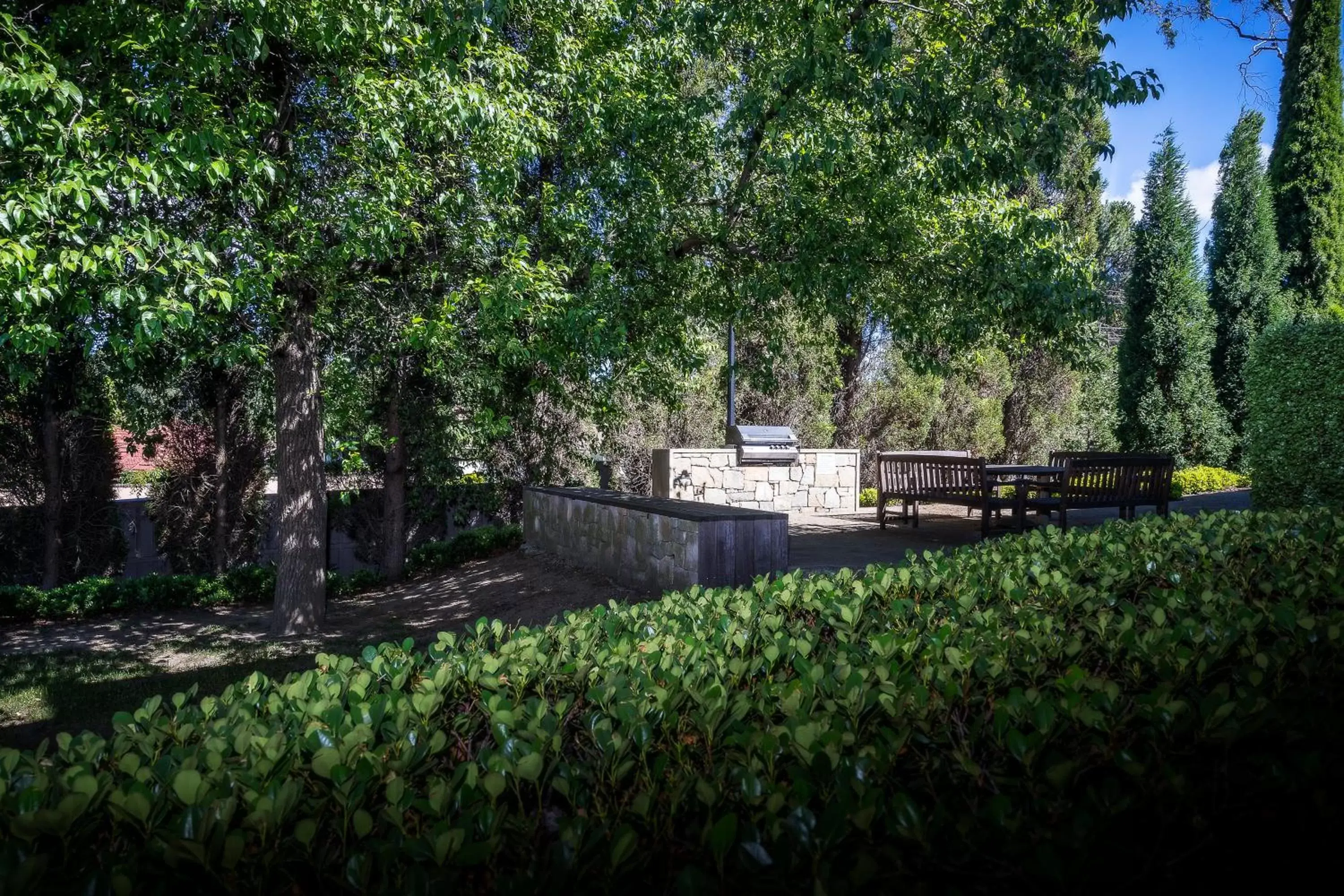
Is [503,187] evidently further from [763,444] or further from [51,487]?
[51,487]

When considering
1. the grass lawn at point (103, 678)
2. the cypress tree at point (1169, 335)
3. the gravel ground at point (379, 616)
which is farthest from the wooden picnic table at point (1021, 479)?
the cypress tree at point (1169, 335)

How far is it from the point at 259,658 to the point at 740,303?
19.5 feet

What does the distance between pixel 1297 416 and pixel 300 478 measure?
9.96 m

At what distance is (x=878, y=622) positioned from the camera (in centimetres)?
273

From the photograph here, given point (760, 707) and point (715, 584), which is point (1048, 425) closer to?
point (715, 584)

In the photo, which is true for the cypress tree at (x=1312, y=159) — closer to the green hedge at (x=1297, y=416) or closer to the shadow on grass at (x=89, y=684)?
the green hedge at (x=1297, y=416)

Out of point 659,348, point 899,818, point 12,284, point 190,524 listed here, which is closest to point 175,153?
point 12,284

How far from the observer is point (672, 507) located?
7355 millimetres

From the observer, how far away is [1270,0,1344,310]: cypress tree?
603 inches

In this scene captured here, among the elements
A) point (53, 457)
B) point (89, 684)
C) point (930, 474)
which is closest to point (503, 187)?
point (89, 684)

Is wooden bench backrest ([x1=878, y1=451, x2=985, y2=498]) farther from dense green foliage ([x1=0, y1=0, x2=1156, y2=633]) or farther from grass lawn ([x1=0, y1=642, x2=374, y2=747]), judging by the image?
grass lawn ([x1=0, y1=642, x2=374, y2=747])

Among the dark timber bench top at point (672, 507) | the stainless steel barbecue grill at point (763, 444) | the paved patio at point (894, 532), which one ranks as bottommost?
the paved patio at point (894, 532)

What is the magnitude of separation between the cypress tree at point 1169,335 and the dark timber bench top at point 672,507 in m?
13.3

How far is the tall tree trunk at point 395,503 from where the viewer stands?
Answer: 12.1 metres
